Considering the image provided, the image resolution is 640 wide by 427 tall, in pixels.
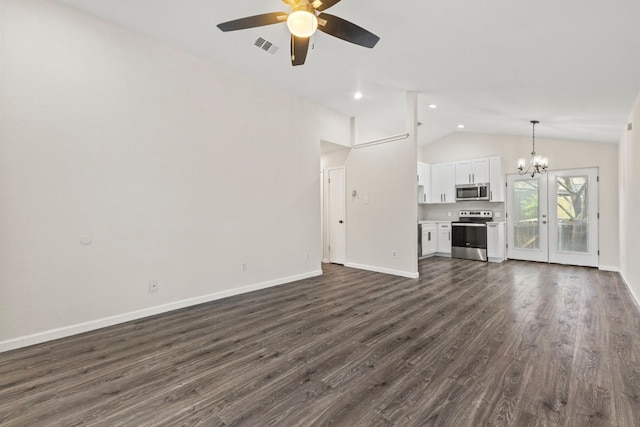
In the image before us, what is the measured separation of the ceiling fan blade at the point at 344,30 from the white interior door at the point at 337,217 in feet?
12.5

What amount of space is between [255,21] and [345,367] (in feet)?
9.57

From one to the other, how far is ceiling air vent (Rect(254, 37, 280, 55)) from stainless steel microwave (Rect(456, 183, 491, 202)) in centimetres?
571

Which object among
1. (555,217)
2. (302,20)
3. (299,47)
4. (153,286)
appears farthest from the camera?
(555,217)

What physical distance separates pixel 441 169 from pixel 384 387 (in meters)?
6.91

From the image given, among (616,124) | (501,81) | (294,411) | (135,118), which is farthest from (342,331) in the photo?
(616,124)

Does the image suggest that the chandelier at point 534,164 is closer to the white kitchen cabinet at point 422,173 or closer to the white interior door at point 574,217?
the white interior door at point 574,217

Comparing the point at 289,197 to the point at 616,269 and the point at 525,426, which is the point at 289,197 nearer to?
the point at 525,426

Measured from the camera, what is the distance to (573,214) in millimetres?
6223

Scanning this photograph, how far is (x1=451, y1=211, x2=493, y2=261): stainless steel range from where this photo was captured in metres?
6.85

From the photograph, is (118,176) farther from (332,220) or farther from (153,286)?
(332,220)

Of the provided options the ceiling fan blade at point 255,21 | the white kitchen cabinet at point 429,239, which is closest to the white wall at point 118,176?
the ceiling fan blade at point 255,21

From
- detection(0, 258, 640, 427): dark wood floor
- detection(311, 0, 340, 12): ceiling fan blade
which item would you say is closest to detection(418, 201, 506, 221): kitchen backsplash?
detection(0, 258, 640, 427): dark wood floor

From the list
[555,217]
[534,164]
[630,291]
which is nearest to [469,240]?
[555,217]

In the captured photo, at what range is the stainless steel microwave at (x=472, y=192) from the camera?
22.9 ft
